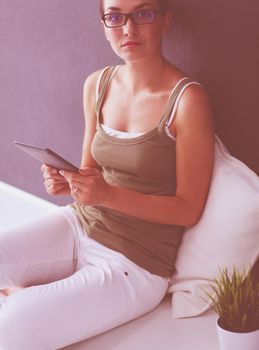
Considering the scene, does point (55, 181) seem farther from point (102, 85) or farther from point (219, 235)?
point (219, 235)

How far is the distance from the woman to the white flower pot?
0.33m

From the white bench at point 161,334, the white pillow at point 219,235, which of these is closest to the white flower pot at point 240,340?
the white bench at point 161,334

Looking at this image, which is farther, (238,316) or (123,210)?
(123,210)

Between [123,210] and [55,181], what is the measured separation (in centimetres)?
23

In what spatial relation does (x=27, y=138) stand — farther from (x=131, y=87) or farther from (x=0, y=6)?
(x=131, y=87)

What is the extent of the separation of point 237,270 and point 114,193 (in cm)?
39

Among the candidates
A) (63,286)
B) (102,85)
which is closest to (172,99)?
(102,85)

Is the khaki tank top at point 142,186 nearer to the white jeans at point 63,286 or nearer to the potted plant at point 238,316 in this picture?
the white jeans at point 63,286

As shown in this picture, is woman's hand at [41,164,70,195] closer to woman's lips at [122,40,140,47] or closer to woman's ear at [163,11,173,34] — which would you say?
woman's lips at [122,40,140,47]

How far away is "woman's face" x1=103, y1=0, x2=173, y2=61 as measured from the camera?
175 cm

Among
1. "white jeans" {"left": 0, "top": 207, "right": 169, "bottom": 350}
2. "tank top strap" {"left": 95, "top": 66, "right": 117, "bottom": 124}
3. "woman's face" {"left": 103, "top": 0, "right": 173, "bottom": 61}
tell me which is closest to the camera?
"white jeans" {"left": 0, "top": 207, "right": 169, "bottom": 350}

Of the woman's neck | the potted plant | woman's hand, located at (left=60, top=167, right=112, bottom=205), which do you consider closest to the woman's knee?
woman's hand, located at (left=60, top=167, right=112, bottom=205)

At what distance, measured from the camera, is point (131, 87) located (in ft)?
6.31

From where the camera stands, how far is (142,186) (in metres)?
1.84
